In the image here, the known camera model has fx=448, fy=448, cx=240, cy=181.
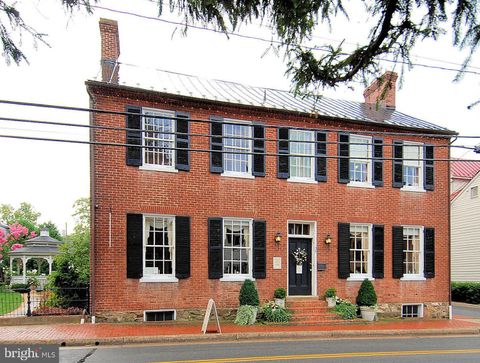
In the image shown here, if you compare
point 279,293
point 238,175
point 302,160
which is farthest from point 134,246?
point 302,160

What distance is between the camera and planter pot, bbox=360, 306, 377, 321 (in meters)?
15.5

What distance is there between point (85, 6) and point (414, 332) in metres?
13.9

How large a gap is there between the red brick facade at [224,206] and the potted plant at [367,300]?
478 millimetres

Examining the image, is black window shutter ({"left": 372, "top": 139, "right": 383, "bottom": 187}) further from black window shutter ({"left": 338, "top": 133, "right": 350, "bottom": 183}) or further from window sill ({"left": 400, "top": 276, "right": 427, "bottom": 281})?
window sill ({"left": 400, "top": 276, "right": 427, "bottom": 281})

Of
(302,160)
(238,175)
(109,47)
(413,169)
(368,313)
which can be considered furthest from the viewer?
(413,169)

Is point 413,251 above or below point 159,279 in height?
above

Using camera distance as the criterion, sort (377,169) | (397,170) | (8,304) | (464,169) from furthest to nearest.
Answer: (464,169) → (8,304) → (397,170) → (377,169)

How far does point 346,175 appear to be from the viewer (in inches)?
659

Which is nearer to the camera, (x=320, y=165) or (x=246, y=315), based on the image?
(x=246, y=315)

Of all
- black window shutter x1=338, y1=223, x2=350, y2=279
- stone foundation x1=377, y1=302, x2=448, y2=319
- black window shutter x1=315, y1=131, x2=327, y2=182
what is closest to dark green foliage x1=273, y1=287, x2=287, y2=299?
black window shutter x1=338, y1=223, x2=350, y2=279

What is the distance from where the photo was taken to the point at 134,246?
45.6 ft

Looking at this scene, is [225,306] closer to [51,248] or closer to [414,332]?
[414,332]

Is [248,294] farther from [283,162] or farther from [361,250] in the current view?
[361,250]

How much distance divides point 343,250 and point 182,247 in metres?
6.01
